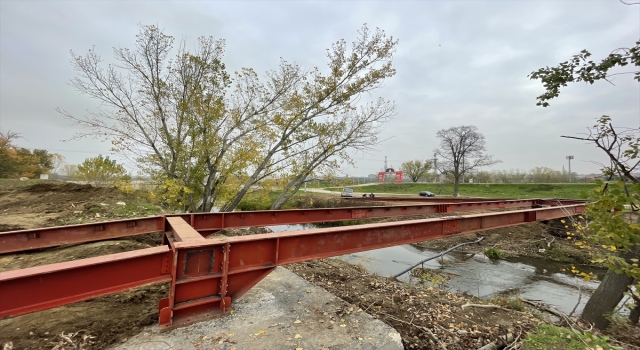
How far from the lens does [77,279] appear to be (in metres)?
2.22

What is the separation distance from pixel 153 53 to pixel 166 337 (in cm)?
1276

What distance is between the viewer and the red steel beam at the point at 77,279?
6.48 ft

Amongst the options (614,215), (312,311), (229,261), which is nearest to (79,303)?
(229,261)

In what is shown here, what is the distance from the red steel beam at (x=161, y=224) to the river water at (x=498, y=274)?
83.7 inches

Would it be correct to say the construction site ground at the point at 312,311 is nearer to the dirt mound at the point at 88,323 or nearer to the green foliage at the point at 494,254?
the dirt mound at the point at 88,323

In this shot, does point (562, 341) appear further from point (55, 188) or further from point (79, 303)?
point (55, 188)

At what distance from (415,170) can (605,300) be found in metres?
65.2

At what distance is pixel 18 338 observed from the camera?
2705 millimetres

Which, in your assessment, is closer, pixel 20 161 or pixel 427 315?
pixel 427 315

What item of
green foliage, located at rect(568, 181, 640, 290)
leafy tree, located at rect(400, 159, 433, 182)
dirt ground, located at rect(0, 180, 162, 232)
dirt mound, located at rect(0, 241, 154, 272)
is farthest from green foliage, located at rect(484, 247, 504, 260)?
leafy tree, located at rect(400, 159, 433, 182)

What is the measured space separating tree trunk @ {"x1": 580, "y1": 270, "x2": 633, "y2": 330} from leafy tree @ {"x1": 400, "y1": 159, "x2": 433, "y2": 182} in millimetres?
62768

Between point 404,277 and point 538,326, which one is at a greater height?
point 538,326

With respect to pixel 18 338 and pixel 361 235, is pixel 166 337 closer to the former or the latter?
pixel 18 338

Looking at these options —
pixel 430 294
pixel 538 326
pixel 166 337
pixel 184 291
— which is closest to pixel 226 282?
pixel 184 291
